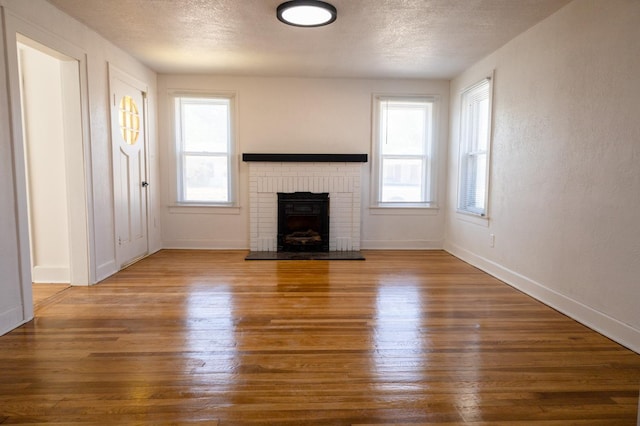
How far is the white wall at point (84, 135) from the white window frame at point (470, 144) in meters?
4.05

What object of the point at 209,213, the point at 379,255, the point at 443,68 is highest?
the point at 443,68

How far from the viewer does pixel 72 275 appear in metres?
3.54

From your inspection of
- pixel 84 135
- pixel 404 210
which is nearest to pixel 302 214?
pixel 404 210

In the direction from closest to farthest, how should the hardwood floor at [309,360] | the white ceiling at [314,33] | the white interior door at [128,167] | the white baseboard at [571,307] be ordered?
the hardwood floor at [309,360], the white baseboard at [571,307], the white ceiling at [314,33], the white interior door at [128,167]

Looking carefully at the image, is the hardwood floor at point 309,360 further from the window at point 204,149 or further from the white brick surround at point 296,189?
the window at point 204,149

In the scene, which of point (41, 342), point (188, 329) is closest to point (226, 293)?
point (188, 329)

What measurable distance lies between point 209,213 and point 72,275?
2090 mm

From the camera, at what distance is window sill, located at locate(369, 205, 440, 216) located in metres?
5.50

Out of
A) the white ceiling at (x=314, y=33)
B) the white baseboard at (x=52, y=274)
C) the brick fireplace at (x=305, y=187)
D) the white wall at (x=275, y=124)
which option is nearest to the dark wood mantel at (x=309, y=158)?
the brick fireplace at (x=305, y=187)

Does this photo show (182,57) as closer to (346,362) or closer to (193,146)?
(193,146)

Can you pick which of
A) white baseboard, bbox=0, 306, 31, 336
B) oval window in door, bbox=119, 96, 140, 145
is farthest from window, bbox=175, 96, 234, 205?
white baseboard, bbox=0, 306, 31, 336

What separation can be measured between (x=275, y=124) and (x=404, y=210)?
223 cm

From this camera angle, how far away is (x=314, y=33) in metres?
3.60

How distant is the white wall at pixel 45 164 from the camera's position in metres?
3.46
